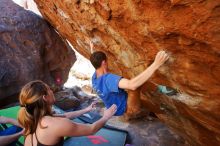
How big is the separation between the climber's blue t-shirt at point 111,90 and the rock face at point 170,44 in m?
0.33

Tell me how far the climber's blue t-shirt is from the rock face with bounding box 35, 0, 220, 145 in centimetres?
33

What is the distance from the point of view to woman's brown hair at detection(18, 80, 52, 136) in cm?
292

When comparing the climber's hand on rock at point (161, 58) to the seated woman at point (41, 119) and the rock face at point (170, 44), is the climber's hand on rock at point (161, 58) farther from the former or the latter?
the seated woman at point (41, 119)

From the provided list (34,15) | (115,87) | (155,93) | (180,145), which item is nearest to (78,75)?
(34,15)

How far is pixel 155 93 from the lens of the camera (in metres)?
5.14

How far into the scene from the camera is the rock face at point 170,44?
3.12 metres

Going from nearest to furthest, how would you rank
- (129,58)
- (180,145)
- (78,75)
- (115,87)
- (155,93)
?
(115,87) → (129,58) → (155,93) → (180,145) → (78,75)

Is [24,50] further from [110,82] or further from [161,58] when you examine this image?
[161,58]

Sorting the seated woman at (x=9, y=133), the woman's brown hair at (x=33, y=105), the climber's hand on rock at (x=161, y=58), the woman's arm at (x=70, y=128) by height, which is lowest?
the seated woman at (x=9, y=133)

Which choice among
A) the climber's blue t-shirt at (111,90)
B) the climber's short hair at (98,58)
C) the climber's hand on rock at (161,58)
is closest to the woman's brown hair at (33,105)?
the climber's blue t-shirt at (111,90)

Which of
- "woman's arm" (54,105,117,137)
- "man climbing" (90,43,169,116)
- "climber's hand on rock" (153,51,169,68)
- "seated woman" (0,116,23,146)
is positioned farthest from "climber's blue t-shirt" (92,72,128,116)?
"seated woman" (0,116,23,146)

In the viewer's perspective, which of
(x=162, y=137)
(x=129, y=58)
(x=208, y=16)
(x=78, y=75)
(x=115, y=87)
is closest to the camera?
(x=208, y=16)

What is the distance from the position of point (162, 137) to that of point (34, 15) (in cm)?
426

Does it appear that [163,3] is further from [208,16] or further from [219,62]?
[219,62]
